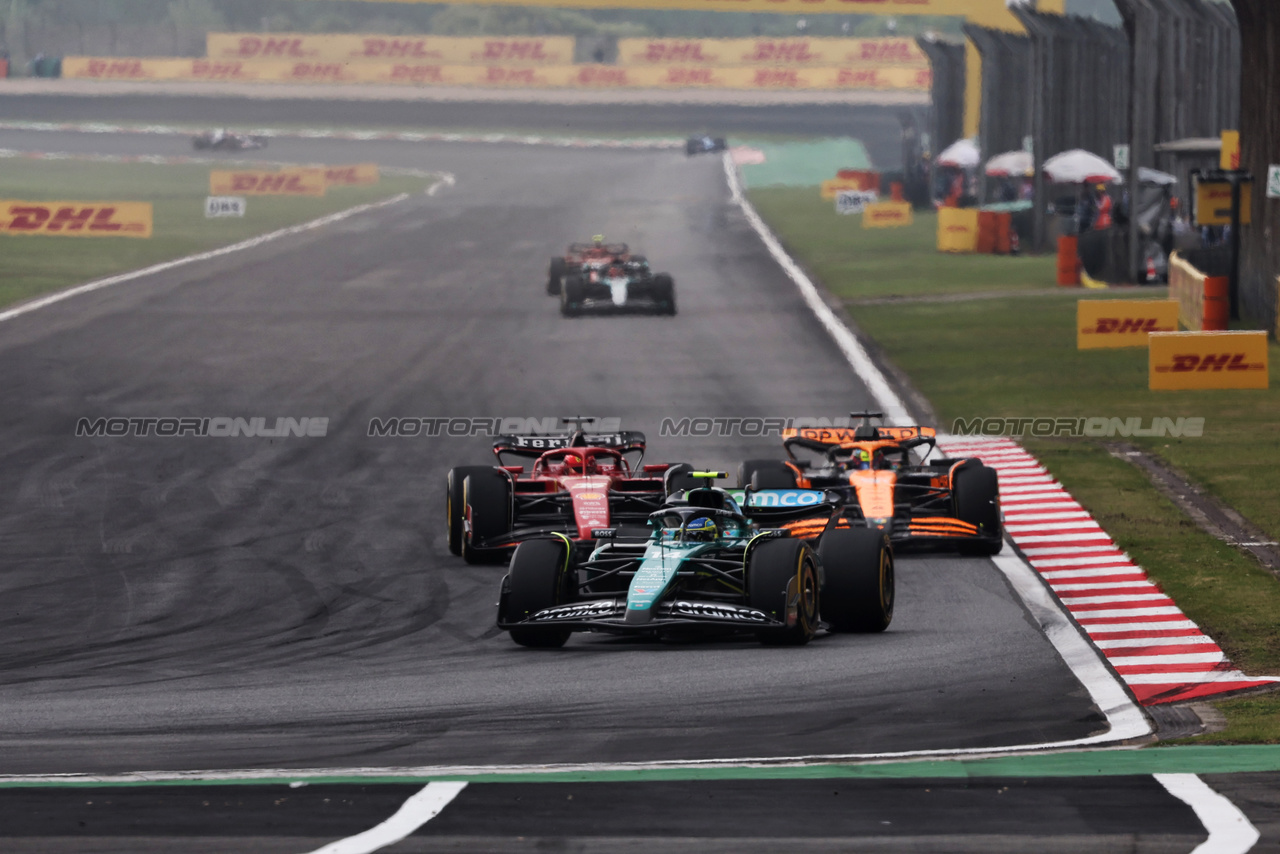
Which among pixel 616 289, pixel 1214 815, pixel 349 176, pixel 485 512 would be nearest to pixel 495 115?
pixel 349 176

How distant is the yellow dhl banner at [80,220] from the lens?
5466 cm

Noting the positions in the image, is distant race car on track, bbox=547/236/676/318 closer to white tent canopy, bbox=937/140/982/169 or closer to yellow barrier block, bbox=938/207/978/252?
yellow barrier block, bbox=938/207/978/252

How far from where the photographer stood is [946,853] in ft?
25.5

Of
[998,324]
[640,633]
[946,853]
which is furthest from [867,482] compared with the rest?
[998,324]

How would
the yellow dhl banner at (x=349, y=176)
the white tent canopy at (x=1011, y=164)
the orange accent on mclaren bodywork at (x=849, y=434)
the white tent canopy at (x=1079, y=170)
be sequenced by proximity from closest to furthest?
the orange accent on mclaren bodywork at (x=849, y=434) < the white tent canopy at (x=1079, y=170) < the white tent canopy at (x=1011, y=164) < the yellow dhl banner at (x=349, y=176)

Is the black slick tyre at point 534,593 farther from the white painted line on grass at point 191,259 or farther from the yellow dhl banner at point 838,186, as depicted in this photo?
the yellow dhl banner at point 838,186

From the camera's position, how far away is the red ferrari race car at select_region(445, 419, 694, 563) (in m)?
16.6

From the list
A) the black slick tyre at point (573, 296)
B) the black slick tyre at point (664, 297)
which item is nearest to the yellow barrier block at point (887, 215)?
the black slick tyre at point (664, 297)

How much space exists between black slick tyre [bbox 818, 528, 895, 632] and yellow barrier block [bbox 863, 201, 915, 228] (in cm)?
4828

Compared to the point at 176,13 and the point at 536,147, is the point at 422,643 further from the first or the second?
the point at 176,13

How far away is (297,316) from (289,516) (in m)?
18.2

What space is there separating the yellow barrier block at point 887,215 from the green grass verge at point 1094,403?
36.6ft

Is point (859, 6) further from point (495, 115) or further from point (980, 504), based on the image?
point (980, 504)

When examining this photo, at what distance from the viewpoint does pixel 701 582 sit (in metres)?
13.8
